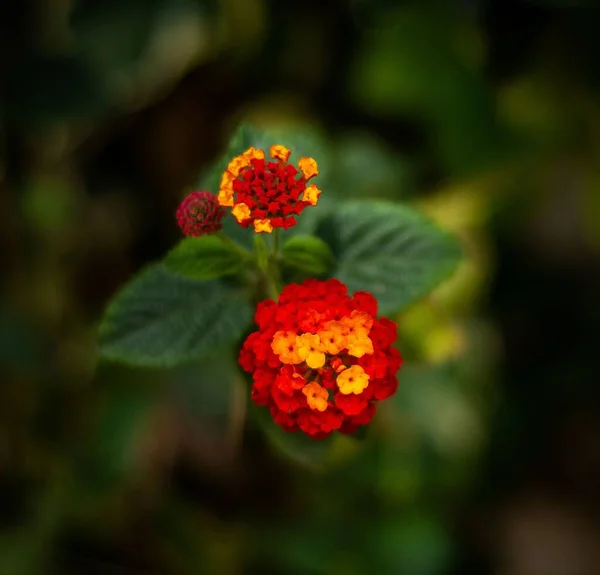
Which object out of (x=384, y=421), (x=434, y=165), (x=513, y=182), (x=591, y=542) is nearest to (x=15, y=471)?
(x=384, y=421)

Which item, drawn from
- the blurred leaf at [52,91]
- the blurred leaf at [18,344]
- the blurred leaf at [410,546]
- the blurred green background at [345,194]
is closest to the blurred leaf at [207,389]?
the blurred green background at [345,194]

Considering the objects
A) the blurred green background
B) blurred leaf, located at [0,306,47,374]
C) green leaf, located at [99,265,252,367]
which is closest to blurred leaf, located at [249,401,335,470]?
green leaf, located at [99,265,252,367]

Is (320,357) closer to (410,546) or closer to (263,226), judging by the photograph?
(263,226)

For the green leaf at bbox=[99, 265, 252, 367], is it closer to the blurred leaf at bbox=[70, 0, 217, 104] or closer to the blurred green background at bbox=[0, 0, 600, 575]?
the blurred green background at bbox=[0, 0, 600, 575]

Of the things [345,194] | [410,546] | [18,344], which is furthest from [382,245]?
[18,344]

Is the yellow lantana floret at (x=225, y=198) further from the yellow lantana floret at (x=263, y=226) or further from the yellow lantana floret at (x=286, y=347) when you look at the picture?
the yellow lantana floret at (x=286, y=347)

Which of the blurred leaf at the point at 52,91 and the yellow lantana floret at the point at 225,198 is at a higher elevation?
the yellow lantana floret at the point at 225,198
